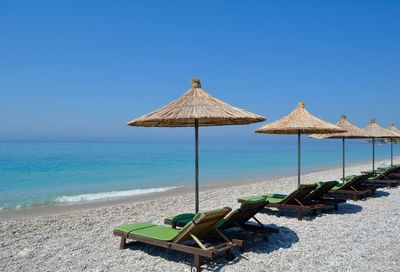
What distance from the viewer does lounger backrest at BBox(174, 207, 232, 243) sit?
13.0ft

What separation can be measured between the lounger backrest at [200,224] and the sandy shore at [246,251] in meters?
0.32

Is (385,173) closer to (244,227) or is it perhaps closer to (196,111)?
(244,227)

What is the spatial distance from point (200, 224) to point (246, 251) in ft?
2.92

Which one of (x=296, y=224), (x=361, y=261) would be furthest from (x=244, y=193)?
(x=361, y=261)

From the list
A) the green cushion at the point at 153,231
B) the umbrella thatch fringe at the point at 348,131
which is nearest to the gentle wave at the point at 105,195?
the umbrella thatch fringe at the point at 348,131

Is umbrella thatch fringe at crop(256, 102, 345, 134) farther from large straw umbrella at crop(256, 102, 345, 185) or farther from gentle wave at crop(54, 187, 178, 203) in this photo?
gentle wave at crop(54, 187, 178, 203)

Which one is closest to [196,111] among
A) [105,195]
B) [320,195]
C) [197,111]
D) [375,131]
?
[197,111]

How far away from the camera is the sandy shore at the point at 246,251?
13.6 ft

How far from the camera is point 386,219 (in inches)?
249

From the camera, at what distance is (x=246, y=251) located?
15.1ft

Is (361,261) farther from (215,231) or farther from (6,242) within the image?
(6,242)

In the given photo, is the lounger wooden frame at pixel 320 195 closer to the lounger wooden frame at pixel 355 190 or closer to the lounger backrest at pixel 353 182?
the lounger wooden frame at pixel 355 190

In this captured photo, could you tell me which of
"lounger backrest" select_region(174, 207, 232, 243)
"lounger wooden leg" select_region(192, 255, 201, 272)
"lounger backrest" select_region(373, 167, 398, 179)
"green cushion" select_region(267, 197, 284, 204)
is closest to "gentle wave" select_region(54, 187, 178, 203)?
"green cushion" select_region(267, 197, 284, 204)

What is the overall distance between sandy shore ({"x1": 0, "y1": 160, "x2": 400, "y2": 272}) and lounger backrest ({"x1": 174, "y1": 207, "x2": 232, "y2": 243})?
1.06 feet
